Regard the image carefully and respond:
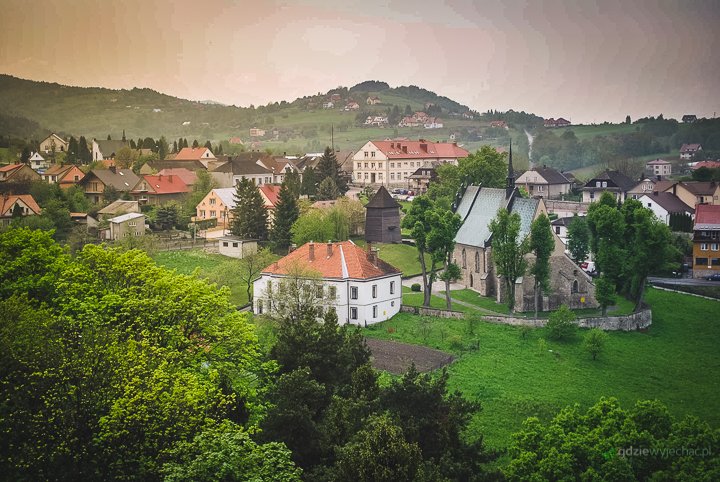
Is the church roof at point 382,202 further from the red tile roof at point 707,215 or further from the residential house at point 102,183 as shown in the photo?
the residential house at point 102,183

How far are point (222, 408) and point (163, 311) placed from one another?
446cm

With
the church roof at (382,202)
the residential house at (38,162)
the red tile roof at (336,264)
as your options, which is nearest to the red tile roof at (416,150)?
the church roof at (382,202)

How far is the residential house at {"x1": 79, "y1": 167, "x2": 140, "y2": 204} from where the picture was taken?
79.4m

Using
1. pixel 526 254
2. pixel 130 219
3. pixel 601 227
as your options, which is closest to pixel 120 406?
pixel 526 254

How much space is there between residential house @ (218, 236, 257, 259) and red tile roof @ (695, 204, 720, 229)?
108ft

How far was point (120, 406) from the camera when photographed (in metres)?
21.6

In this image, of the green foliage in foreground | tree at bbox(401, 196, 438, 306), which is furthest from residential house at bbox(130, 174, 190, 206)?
the green foliage in foreground

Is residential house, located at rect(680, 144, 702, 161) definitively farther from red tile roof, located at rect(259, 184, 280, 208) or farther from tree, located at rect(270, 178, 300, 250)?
tree, located at rect(270, 178, 300, 250)

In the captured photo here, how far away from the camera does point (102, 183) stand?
7988cm

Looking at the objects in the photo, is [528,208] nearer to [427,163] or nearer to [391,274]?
[391,274]

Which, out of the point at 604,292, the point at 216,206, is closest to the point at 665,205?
the point at 604,292

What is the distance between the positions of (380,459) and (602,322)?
2948 centimetres

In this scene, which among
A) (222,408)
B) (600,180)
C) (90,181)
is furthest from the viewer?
(600,180)

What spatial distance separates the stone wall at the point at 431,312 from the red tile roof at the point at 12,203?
120ft
